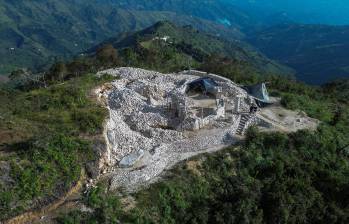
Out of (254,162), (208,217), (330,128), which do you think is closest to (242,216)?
(208,217)

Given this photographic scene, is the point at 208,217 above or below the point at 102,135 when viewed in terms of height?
below

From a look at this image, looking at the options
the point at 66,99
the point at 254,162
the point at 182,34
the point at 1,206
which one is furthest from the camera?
the point at 182,34

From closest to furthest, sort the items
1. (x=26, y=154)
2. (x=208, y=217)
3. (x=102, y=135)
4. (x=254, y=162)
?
(x=26, y=154)
(x=208, y=217)
(x=102, y=135)
(x=254, y=162)

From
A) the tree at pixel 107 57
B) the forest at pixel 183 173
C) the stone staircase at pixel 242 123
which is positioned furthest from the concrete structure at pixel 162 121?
the tree at pixel 107 57

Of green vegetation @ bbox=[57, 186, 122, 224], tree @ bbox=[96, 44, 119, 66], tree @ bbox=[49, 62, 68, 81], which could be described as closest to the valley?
green vegetation @ bbox=[57, 186, 122, 224]

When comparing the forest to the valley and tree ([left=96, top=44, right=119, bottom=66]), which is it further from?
tree ([left=96, top=44, right=119, bottom=66])

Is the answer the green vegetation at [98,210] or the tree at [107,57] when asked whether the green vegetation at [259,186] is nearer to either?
the green vegetation at [98,210]

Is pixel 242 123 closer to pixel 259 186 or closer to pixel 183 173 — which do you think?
pixel 259 186

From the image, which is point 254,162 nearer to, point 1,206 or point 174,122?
point 174,122
